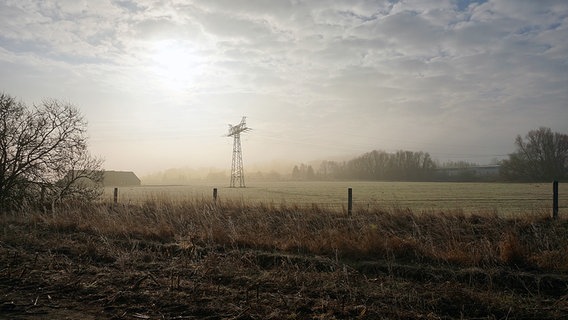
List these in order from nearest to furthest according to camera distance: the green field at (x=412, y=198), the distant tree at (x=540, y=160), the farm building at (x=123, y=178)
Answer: the green field at (x=412, y=198) → the distant tree at (x=540, y=160) → the farm building at (x=123, y=178)

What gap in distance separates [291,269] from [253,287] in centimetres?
144

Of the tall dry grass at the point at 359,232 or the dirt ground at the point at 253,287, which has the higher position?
the tall dry grass at the point at 359,232

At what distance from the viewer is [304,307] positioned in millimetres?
5266

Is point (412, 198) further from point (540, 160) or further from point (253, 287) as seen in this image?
point (540, 160)

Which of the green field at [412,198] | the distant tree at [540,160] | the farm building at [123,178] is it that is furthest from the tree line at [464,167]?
the farm building at [123,178]

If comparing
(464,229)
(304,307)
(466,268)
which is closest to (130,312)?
(304,307)

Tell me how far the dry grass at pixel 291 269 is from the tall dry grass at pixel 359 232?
0.14 feet

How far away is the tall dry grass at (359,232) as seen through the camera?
26.9 ft

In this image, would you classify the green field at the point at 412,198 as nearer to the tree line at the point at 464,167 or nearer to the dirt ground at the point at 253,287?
the dirt ground at the point at 253,287

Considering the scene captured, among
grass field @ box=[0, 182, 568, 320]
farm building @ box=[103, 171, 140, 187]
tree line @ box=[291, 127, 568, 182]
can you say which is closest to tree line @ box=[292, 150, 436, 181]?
tree line @ box=[291, 127, 568, 182]

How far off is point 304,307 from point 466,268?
3918 millimetres

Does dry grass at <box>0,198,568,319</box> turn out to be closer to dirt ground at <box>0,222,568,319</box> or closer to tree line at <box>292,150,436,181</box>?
dirt ground at <box>0,222,568,319</box>

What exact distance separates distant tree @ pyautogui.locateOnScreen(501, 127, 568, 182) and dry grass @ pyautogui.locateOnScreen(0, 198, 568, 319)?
7258 cm

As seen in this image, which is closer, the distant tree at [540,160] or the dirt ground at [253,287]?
the dirt ground at [253,287]
